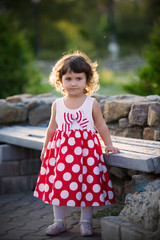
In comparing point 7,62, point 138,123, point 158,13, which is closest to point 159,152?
point 138,123

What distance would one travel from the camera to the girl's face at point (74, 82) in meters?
2.86

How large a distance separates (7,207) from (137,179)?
1512 millimetres

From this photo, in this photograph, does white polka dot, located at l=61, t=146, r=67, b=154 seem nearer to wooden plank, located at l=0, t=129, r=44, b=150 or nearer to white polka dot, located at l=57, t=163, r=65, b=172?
white polka dot, located at l=57, t=163, r=65, b=172

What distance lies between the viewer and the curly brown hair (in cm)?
286

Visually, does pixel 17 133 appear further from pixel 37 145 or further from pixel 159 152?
pixel 159 152

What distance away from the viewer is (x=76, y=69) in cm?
285

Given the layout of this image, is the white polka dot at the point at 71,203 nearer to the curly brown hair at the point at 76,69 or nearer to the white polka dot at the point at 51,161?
the white polka dot at the point at 51,161

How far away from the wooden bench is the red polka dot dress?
0.20 m

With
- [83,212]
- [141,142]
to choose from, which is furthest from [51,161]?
[141,142]

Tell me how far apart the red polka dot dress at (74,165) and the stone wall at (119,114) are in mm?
783

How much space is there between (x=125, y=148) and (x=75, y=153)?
50cm

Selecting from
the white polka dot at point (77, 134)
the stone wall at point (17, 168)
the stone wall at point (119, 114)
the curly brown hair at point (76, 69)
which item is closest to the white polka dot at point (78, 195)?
the white polka dot at point (77, 134)

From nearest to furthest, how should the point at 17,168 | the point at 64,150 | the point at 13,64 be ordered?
the point at 64,150 < the point at 17,168 < the point at 13,64

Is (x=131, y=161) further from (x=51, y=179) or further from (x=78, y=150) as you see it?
(x=51, y=179)
